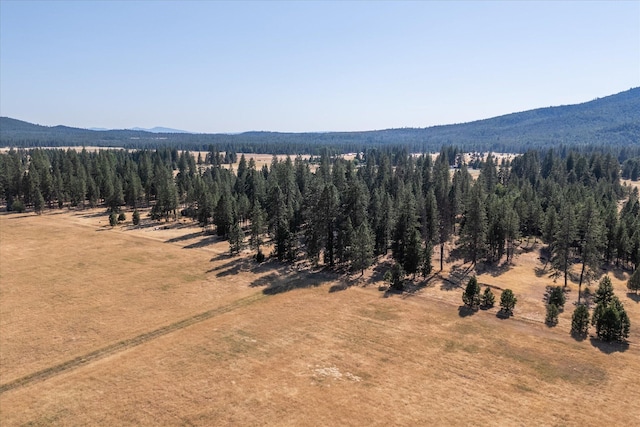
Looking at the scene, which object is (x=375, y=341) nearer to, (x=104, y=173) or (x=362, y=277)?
(x=362, y=277)

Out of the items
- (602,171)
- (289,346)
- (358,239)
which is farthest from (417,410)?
(602,171)

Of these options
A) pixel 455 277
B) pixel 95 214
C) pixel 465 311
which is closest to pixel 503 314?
pixel 465 311

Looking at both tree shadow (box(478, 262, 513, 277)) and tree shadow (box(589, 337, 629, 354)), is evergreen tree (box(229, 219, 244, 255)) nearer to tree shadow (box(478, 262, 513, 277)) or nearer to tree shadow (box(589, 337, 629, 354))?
tree shadow (box(478, 262, 513, 277))

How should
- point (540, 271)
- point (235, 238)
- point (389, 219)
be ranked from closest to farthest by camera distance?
point (540, 271), point (235, 238), point (389, 219)

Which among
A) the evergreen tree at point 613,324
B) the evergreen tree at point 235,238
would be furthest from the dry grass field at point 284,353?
the evergreen tree at point 235,238

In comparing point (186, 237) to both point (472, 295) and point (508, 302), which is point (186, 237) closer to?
point (472, 295)

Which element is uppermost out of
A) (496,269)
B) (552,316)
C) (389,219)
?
(389,219)

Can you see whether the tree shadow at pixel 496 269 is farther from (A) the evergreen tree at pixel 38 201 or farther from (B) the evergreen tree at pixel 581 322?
(A) the evergreen tree at pixel 38 201
